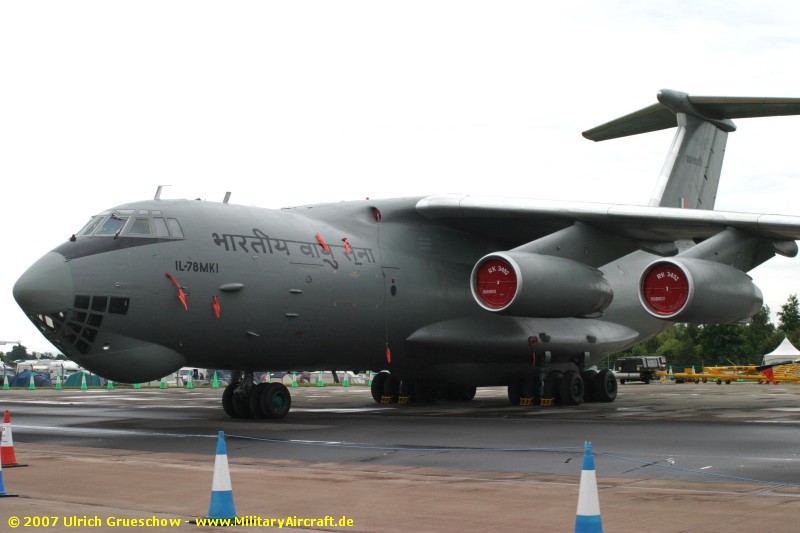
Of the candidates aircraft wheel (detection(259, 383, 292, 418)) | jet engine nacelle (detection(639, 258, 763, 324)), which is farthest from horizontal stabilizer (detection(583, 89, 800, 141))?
aircraft wheel (detection(259, 383, 292, 418))

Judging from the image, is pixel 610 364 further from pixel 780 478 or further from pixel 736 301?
pixel 780 478

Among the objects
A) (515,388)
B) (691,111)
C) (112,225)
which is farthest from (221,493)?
(691,111)

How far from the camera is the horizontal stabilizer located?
18.7 meters

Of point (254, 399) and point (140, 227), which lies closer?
point (140, 227)

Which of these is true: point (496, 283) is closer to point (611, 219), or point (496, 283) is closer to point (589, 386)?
point (611, 219)

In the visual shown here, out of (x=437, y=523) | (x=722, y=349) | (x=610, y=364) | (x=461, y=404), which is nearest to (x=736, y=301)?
(x=461, y=404)

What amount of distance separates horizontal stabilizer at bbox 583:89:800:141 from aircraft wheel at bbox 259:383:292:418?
31.1 feet

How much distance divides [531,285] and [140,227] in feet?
19.6

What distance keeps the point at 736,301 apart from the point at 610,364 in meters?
42.8

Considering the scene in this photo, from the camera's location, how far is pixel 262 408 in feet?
50.7

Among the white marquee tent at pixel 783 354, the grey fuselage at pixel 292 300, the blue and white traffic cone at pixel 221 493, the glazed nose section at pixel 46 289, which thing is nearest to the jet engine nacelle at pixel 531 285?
the grey fuselage at pixel 292 300

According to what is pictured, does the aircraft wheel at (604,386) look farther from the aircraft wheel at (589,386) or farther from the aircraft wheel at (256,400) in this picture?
the aircraft wheel at (256,400)

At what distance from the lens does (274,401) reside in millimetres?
15570

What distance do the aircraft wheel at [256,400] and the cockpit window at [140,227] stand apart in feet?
10.5
